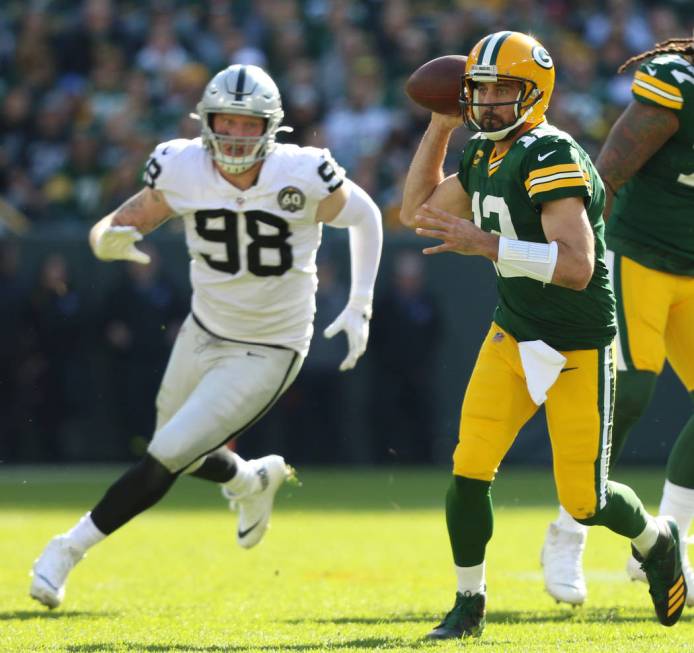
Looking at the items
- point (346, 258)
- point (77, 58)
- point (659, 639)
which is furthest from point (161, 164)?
point (77, 58)

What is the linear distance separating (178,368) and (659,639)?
200cm

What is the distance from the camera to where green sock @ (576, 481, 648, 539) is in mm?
4184

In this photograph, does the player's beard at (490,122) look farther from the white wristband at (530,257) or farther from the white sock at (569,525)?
the white sock at (569,525)

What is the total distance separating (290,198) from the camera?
16.2 ft

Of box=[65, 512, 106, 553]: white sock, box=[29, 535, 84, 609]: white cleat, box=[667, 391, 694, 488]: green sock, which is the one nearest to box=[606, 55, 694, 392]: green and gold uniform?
box=[667, 391, 694, 488]: green sock

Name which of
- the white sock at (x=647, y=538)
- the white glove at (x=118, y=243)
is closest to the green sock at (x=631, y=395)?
the white sock at (x=647, y=538)

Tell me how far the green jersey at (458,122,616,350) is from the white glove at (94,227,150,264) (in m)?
1.28

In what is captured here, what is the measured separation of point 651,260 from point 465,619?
1.43m

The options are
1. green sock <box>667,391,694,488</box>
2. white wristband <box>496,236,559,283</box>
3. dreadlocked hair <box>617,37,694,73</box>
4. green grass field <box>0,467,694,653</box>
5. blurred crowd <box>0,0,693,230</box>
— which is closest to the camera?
white wristband <box>496,236,559,283</box>

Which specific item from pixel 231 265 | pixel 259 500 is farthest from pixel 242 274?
pixel 259 500

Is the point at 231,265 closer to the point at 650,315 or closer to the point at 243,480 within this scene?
the point at 243,480

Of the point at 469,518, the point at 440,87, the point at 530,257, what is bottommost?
the point at 469,518

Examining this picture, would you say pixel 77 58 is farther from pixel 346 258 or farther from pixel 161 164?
pixel 161 164

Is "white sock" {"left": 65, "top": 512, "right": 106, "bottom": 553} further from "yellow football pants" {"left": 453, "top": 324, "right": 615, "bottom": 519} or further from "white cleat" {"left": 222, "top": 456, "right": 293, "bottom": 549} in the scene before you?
"yellow football pants" {"left": 453, "top": 324, "right": 615, "bottom": 519}
